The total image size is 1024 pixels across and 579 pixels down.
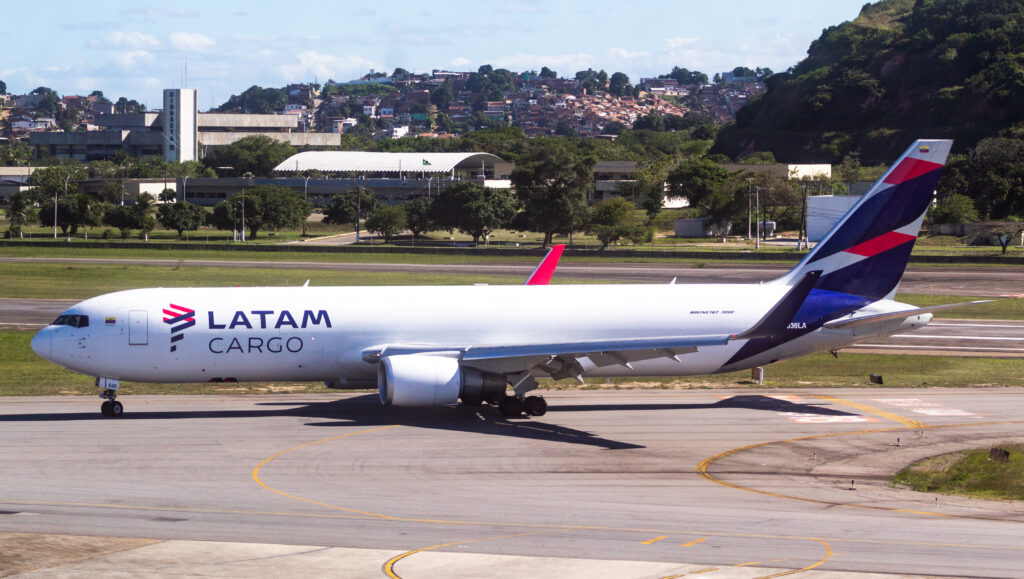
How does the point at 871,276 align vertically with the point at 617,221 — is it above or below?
below

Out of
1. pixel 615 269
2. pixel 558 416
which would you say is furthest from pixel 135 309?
pixel 615 269

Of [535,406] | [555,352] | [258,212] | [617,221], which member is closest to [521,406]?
[535,406]

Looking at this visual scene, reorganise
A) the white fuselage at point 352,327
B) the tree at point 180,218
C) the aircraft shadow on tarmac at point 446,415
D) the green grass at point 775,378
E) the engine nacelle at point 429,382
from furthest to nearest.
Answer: the tree at point 180,218
the green grass at point 775,378
the white fuselage at point 352,327
the engine nacelle at point 429,382
the aircraft shadow on tarmac at point 446,415

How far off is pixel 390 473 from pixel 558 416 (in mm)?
9325

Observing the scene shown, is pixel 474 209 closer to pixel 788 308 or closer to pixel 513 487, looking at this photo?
pixel 788 308

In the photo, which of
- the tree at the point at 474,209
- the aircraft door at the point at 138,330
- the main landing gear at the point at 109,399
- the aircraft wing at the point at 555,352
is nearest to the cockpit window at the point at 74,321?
the aircraft door at the point at 138,330

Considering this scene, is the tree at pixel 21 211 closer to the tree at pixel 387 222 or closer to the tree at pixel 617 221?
the tree at pixel 387 222

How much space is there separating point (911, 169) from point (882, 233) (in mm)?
2473

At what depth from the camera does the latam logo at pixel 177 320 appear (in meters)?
34.1

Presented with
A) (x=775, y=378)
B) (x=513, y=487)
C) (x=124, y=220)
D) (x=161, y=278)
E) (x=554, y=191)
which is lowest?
(x=513, y=487)

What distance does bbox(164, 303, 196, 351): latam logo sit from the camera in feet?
112

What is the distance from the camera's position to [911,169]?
36812mm

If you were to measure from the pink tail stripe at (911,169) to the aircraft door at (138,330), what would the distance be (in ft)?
86.3

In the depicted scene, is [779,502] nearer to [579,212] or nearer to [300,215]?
[579,212]
